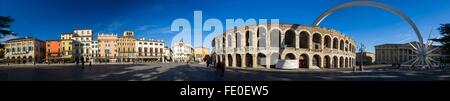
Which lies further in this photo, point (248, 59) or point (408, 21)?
point (408, 21)

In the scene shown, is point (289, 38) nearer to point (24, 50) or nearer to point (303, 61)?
point (303, 61)

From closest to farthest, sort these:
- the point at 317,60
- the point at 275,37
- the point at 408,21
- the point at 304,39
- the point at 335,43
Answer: the point at 275,37
the point at 304,39
the point at 317,60
the point at 335,43
the point at 408,21

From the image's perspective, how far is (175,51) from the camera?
363 ft

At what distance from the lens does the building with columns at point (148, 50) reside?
78.3m

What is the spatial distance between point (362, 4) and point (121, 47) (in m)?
70.7

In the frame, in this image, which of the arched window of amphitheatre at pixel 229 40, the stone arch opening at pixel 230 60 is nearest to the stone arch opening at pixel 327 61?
the stone arch opening at pixel 230 60

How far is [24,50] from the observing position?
50781 mm

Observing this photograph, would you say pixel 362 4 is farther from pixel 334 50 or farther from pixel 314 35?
pixel 314 35

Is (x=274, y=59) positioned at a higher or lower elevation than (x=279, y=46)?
lower

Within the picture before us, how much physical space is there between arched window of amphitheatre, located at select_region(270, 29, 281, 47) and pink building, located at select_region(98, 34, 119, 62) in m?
61.8

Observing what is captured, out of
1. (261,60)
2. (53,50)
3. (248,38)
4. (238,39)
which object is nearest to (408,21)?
(261,60)

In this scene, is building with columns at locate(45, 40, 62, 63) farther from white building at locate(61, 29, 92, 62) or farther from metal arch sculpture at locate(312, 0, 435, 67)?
metal arch sculpture at locate(312, 0, 435, 67)

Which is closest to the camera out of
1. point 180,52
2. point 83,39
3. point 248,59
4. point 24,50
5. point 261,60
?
point 261,60

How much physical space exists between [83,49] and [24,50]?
12.6m
